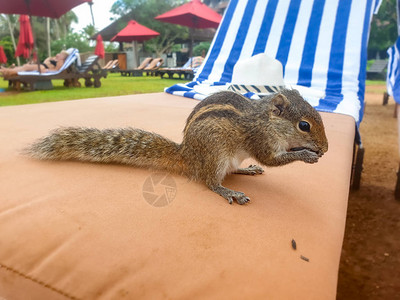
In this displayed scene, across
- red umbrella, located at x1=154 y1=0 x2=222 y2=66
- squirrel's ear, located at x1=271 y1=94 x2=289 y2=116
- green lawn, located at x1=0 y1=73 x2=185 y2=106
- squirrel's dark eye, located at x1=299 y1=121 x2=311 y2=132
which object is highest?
red umbrella, located at x1=154 y1=0 x2=222 y2=66

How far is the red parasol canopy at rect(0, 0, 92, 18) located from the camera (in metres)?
4.30

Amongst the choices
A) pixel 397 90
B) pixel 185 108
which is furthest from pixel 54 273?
pixel 397 90

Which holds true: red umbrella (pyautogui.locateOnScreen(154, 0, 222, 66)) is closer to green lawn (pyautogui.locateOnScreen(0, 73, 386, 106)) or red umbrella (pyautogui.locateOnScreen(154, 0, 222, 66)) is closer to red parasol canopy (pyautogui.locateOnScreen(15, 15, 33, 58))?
red parasol canopy (pyautogui.locateOnScreen(15, 15, 33, 58))

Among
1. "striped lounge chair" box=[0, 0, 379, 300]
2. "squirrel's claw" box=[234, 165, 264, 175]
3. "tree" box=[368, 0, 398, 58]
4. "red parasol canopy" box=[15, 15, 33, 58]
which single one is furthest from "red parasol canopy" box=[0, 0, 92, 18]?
"tree" box=[368, 0, 398, 58]

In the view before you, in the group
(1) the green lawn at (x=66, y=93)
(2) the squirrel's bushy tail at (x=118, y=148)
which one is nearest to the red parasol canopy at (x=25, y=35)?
(1) the green lawn at (x=66, y=93)

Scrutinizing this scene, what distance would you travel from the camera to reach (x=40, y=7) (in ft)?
16.7

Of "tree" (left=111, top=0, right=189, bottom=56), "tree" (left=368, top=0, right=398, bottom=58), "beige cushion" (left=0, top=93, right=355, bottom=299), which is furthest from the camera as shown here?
"tree" (left=111, top=0, right=189, bottom=56)

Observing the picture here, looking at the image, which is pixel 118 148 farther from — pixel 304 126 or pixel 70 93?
pixel 70 93

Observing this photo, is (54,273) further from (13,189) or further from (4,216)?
(13,189)

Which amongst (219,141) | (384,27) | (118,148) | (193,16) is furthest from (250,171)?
(384,27)

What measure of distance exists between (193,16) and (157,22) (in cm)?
1075

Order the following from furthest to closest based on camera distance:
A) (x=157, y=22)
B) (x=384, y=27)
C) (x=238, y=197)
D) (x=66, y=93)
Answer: (x=157, y=22) < (x=384, y=27) < (x=66, y=93) < (x=238, y=197)

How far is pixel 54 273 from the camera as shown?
0.58 m

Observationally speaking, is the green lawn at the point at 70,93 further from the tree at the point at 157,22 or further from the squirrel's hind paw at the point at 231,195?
the tree at the point at 157,22
